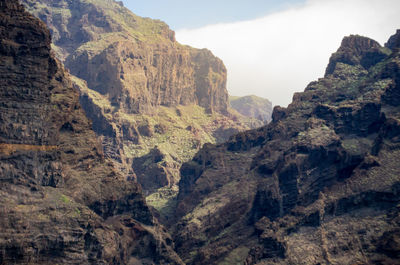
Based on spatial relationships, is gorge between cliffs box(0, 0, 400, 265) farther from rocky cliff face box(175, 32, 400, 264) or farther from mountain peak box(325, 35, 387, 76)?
mountain peak box(325, 35, 387, 76)

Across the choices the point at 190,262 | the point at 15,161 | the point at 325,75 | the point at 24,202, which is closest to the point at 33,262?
the point at 24,202

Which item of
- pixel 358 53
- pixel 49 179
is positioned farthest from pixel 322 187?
pixel 358 53

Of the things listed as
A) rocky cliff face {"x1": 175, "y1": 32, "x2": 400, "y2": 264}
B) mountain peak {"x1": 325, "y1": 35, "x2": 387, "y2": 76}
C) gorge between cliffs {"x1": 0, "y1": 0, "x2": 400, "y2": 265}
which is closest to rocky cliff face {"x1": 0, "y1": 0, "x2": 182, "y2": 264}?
gorge between cliffs {"x1": 0, "y1": 0, "x2": 400, "y2": 265}

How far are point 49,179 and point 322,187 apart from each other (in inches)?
2576

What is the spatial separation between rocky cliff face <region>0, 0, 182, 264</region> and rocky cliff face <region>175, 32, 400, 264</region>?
26.5 meters

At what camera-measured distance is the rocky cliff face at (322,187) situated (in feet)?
403

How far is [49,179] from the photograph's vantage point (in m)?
107

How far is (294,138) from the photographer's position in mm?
162250

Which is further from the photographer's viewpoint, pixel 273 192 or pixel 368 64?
pixel 368 64

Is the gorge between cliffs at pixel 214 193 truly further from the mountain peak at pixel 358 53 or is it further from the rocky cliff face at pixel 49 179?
the mountain peak at pixel 358 53

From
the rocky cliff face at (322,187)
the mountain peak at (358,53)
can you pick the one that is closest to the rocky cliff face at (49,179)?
the rocky cliff face at (322,187)

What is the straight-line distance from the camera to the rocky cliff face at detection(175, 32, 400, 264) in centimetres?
12275

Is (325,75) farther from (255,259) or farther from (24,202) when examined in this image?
(24,202)

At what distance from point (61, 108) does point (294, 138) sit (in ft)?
221
